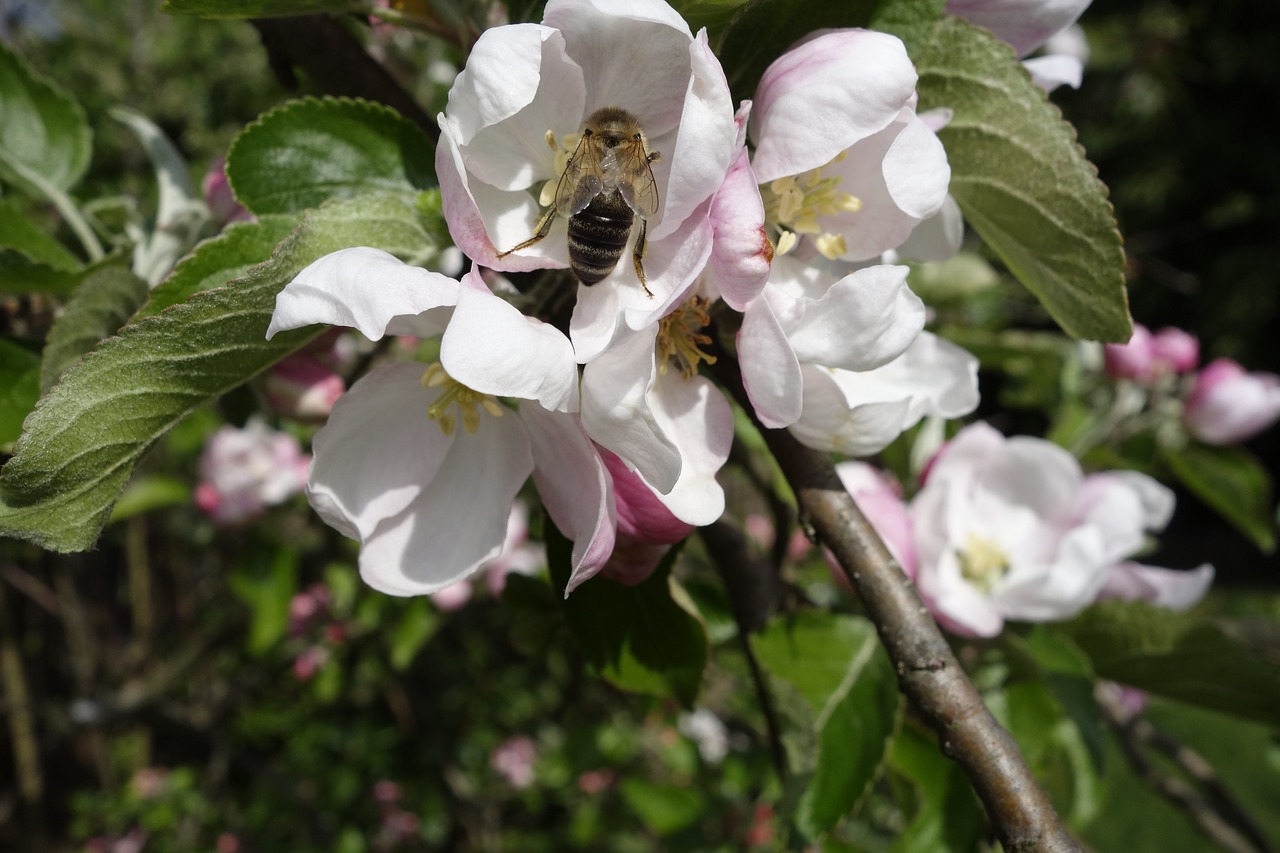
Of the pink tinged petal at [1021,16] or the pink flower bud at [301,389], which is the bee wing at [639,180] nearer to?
the pink tinged petal at [1021,16]

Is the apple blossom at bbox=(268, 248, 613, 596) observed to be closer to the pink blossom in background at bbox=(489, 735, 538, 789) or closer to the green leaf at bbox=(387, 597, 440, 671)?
the green leaf at bbox=(387, 597, 440, 671)

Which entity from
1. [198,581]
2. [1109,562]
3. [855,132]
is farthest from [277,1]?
[198,581]

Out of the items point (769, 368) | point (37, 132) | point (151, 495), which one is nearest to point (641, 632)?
point (769, 368)

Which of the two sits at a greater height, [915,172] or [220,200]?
[915,172]

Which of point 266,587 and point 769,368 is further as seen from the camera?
point 266,587

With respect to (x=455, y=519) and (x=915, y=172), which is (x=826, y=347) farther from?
(x=455, y=519)

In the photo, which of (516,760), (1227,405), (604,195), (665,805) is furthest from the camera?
(516,760)

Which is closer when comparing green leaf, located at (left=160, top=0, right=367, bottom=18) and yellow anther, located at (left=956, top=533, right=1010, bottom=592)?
green leaf, located at (left=160, top=0, right=367, bottom=18)

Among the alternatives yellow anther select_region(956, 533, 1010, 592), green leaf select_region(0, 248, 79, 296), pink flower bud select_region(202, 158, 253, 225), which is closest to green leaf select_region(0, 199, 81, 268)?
green leaf select_region(0, 248, 79, 296)
